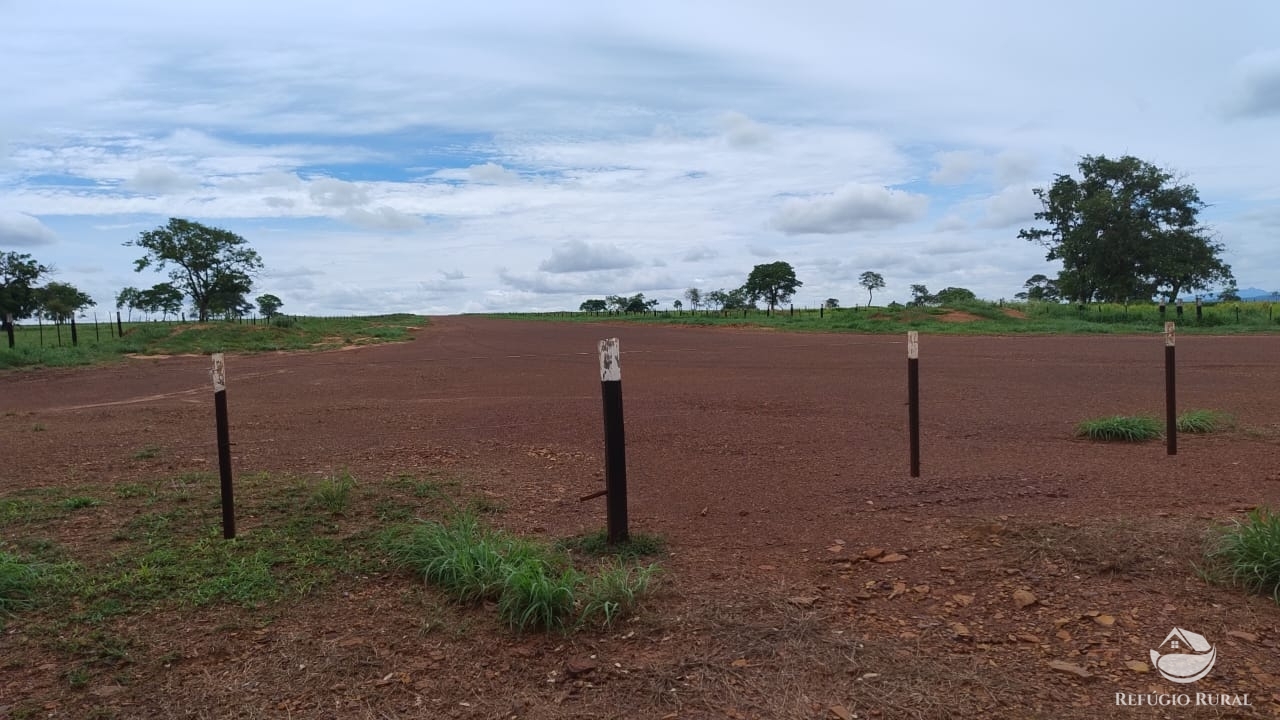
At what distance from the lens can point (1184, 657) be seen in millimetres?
3309

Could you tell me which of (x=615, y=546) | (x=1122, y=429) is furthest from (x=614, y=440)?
(x=1122, y=429)

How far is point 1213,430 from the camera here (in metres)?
8.62

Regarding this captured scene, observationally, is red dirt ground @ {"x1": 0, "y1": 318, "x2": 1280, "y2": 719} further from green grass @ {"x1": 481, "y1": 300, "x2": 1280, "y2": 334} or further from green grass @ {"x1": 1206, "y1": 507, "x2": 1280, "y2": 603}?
green grass @ {"x1": 481, "y1": 300, "x2": 1280, "y2": 334}

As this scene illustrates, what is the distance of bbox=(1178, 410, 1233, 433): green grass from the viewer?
8633mm

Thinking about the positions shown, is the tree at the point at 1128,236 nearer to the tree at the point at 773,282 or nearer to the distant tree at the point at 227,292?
the tree at the point at 773,282

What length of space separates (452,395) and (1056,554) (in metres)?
12.3

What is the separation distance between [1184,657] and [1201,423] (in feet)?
21.6

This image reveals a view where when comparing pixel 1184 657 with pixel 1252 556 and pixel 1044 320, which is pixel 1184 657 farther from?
pixel 1044 320

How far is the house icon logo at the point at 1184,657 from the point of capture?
3.19m

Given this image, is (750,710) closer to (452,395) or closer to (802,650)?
(802,650)

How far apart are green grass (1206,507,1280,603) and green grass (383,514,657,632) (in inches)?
114

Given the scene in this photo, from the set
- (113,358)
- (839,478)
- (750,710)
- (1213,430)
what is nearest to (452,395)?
(839,478)

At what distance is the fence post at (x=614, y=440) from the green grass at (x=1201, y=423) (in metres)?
7.03

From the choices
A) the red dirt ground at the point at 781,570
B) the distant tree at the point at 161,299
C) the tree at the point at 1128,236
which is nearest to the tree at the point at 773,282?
the tree at the point at 1128,236
